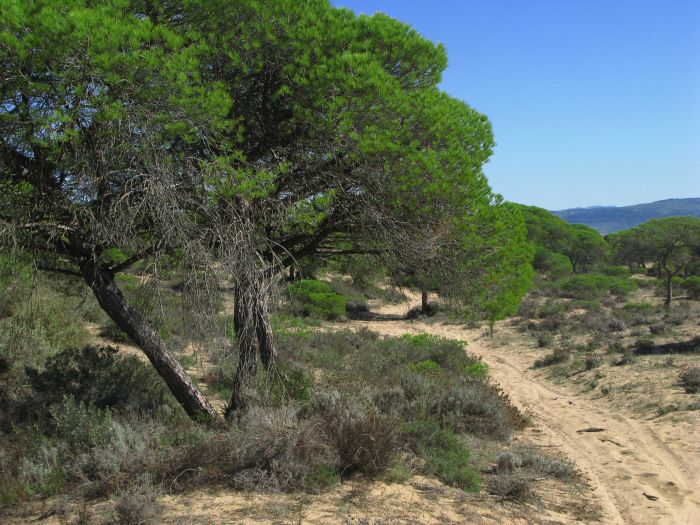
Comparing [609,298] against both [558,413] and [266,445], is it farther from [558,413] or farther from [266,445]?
[266,445]

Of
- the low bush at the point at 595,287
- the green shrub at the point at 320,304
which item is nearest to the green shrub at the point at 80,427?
the green shrub at the point at 320,304

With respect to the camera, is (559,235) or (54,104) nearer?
(54,104)

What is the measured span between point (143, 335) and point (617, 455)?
292 inches

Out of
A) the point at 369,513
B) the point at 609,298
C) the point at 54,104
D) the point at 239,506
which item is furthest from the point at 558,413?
the point at 609,298

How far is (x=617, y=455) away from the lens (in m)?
8.88

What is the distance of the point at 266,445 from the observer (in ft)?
18.1

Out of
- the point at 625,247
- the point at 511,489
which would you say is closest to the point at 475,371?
the point at 511,489

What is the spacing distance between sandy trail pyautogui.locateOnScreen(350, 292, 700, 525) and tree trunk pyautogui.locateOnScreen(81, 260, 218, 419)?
4919mm

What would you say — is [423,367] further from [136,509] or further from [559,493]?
[136,509]

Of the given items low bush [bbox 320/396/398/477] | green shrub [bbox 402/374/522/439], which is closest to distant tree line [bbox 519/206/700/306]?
green shrub [bbox 402/374/522/439]

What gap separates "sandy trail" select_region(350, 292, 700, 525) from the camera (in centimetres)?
675

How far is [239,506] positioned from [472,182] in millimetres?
4353

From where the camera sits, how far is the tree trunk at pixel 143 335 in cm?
648

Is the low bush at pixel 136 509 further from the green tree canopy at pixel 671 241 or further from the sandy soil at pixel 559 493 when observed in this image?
the green tree canopy at pixel 671 241
